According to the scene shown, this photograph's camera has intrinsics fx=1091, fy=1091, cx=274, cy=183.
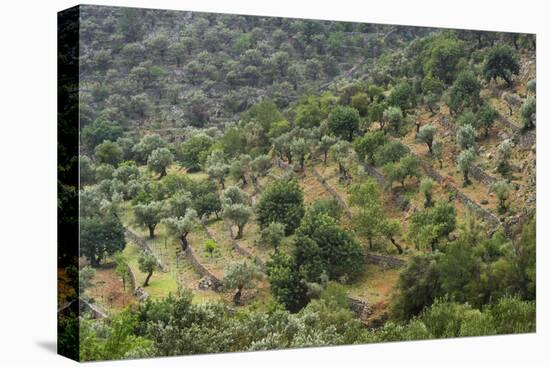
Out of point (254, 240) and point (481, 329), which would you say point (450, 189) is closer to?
point (481, 329)

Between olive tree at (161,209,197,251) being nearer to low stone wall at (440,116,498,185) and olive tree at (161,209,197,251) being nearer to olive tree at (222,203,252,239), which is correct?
olive tree at (222,203,252,239)

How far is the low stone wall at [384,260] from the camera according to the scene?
49.2 ft

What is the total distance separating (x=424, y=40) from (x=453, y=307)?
3840 millimetres

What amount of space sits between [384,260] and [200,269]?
8.84 ft

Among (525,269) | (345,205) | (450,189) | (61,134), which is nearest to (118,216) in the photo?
(61,134)

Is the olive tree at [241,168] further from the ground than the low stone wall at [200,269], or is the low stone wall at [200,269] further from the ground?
the olive tree at [241,168]

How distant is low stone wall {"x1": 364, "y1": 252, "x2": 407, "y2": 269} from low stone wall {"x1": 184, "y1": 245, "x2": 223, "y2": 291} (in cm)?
218

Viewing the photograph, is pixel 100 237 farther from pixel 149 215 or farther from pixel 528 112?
pixel 528 112

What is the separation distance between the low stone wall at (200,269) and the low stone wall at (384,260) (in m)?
2.18

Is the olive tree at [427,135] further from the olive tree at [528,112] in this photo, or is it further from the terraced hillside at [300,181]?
the olive tree at [528,112]

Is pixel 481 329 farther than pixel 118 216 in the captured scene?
Yes

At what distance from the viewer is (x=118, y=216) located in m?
13.6

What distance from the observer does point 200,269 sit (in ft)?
46.0

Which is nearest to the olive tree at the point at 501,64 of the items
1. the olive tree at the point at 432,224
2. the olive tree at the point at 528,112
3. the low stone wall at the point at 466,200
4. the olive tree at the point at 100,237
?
the olive tree at the point at 528,112
